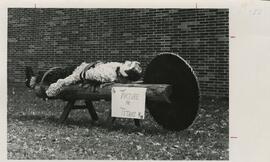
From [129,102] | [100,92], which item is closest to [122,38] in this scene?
[100,92]

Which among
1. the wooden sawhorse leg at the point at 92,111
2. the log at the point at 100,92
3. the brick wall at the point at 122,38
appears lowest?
the wooden sawhorse leg at the point at 92,111

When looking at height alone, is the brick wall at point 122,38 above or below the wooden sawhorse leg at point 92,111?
above

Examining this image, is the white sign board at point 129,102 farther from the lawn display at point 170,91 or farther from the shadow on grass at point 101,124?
the shadow on grass at point 101,124

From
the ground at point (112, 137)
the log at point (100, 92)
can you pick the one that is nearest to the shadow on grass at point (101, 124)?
the ground at point (112, 137)

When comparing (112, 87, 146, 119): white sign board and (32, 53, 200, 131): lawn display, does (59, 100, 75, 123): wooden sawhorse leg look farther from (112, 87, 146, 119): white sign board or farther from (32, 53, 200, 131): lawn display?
(112, 87, 146, 119): white sign board

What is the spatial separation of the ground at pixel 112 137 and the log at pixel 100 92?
146 millimetres

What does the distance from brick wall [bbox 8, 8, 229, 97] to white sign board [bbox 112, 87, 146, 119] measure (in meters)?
0.48

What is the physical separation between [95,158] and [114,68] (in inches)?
25.0

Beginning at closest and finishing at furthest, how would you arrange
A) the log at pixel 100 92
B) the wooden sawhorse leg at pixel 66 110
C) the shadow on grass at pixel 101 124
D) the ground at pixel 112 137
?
the ground at pixel 112 137 < the log at pixel 100 92 < the shadow on grass at pixel 101 124 < the wooden sawhorse leg at pixel 66 110

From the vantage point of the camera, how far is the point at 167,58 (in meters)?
3.55

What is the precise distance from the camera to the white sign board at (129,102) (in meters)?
3.50

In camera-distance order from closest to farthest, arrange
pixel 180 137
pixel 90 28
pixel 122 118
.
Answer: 1. pixel 180 137
2. pixel 122 118
3. pixel 90 28
